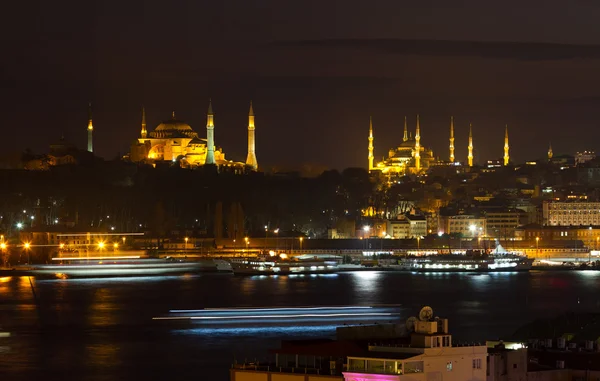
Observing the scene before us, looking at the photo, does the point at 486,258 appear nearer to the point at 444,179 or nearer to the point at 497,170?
the point at 444,179

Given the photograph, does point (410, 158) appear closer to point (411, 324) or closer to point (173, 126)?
point (173, 126)

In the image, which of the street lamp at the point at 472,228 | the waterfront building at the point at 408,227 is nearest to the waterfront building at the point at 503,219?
the street lamp at the point at 472,228

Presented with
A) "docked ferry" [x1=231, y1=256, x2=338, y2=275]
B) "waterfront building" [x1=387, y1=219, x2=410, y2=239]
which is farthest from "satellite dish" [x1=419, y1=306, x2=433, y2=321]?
"waterfront building" [x1=387, y1=219, x2=410, y2=239]

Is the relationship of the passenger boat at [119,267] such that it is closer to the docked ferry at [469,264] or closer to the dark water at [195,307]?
the dark water at [195,307]

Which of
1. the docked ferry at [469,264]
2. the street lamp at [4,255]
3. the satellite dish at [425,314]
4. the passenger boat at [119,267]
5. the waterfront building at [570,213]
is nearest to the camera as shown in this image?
the satellite dish at [425,314]

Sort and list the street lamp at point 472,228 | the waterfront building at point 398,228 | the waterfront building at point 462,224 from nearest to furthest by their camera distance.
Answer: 1. the waterfront building at point 398,228
2. the street lamp at point 472,228
3. the waterfront building at point 462,224

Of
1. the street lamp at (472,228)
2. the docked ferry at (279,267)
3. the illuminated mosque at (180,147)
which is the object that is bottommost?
the docked ferry at (279,267)

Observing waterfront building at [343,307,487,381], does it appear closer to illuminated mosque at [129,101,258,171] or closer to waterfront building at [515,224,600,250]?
waterfront building at [515,224,600,250]
